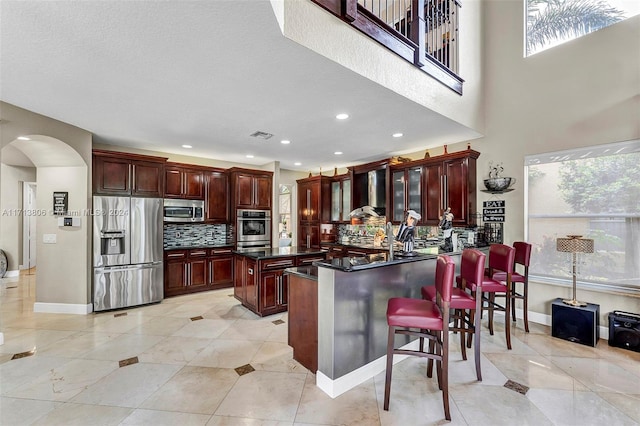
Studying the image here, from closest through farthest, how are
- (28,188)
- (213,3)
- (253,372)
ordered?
(213,3)
(253,372)
(28,188)

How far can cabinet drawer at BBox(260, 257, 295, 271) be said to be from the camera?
12.6 feet

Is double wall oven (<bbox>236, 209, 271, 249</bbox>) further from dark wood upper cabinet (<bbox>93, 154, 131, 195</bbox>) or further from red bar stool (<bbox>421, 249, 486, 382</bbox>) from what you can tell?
red bar stool (<bbox>421, 249, 486, 382</bbox>)

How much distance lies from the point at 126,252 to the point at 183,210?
1.22 meters

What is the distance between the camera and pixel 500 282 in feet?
11.0

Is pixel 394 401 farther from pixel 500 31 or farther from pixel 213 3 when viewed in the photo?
pixel 500 31

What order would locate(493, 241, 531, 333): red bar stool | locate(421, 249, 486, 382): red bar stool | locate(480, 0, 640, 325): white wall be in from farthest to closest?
locate(493, 241, 531, 333): red bar stool
locate(480, 0, 640, 325): white wall
locate(421, 249, 486, 382): red bar stool

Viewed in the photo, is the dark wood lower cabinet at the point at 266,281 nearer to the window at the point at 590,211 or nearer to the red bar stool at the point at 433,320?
the red bar stool at the point at 433,320

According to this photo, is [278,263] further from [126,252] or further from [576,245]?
[576,245]

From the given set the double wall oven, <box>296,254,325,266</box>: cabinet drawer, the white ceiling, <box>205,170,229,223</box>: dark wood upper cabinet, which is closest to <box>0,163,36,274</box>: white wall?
the white ceiling

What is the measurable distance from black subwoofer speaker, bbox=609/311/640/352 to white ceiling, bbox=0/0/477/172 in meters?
2.86

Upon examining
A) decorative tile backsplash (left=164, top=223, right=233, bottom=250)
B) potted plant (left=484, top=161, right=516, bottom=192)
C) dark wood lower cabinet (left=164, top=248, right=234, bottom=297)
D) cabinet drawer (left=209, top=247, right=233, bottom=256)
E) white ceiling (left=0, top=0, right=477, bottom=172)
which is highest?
white ceiling (left=0, top=0, right=477, bottom=172)

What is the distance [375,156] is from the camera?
5.69m

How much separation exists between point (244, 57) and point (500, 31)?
14.3 feet

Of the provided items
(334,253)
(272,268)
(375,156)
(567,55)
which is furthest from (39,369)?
(567,55)
